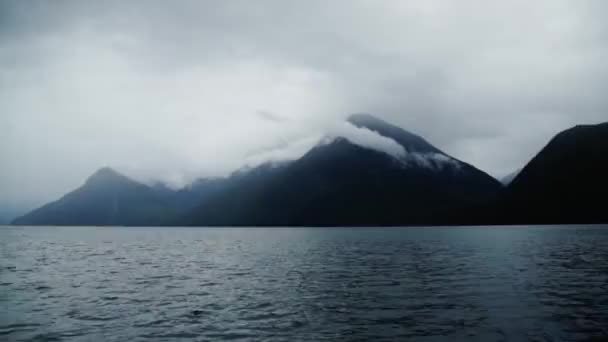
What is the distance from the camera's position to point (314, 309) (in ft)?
107

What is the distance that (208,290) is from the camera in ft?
138

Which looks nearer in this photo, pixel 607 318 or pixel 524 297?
pixel 607 318

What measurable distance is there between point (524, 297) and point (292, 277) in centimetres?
2472

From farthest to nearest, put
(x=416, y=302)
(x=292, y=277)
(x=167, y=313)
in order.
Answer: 1. (x=292, y=277)
2. (x=416, y=302)
3. (x=167, y=313)

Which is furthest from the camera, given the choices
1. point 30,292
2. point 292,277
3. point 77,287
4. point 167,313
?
point 292,277

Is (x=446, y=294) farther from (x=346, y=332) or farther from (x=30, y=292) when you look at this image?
(x=30, y=292)

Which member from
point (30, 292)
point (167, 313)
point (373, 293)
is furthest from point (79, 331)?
point (373, 293)

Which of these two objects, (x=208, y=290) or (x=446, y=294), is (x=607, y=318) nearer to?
(x=446, y=294)

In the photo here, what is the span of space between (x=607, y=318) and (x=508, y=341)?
9708 millimetres

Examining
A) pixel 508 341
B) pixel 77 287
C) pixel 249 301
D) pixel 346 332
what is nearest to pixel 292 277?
pixel 249 301

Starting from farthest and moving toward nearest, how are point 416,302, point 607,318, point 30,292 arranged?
point 30,292 < point 416,302 < point 607,318

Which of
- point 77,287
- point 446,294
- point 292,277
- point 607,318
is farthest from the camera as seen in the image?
point 292,277

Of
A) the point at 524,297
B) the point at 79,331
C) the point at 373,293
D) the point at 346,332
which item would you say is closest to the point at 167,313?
the point at 79,331

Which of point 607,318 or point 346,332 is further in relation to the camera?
point 607,318
